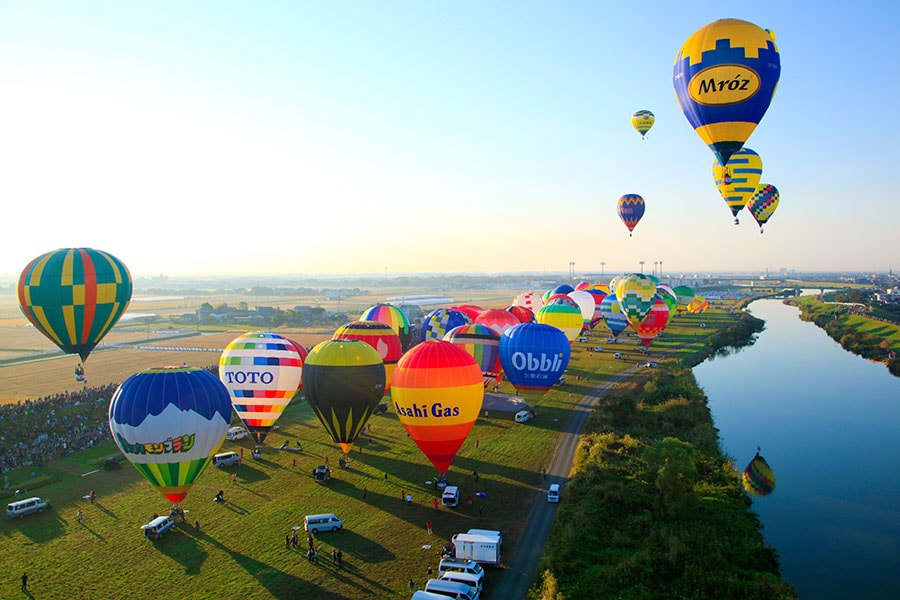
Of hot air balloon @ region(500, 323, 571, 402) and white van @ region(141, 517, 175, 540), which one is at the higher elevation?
hot air balloon @ region(500, 323, 571, 402)

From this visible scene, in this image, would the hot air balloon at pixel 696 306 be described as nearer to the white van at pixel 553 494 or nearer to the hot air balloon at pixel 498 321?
the hot air balloon at pixel 498 321

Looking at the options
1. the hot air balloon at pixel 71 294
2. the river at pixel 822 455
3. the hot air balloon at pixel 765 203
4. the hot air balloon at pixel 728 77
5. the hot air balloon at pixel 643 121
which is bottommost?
the river at pixel 822 455

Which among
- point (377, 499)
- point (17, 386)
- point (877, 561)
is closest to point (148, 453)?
point (377, 499)

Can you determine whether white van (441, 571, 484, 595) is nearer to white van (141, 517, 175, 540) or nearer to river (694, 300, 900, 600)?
white van (141, 517, 175, 540)

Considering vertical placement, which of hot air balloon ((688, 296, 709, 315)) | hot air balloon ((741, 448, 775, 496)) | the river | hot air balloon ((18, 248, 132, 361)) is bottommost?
the river

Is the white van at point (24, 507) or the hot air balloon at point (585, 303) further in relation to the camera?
the hot air balloon at point (585, 303)

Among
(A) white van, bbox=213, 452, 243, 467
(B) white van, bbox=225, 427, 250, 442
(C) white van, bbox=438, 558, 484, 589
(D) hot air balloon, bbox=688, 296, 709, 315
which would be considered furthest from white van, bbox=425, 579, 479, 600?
(D) hot air balloon, bbox=688, 296, 709, 315

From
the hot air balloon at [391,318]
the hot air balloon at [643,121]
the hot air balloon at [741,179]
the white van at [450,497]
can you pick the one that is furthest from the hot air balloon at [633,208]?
the white van at [450,497]
